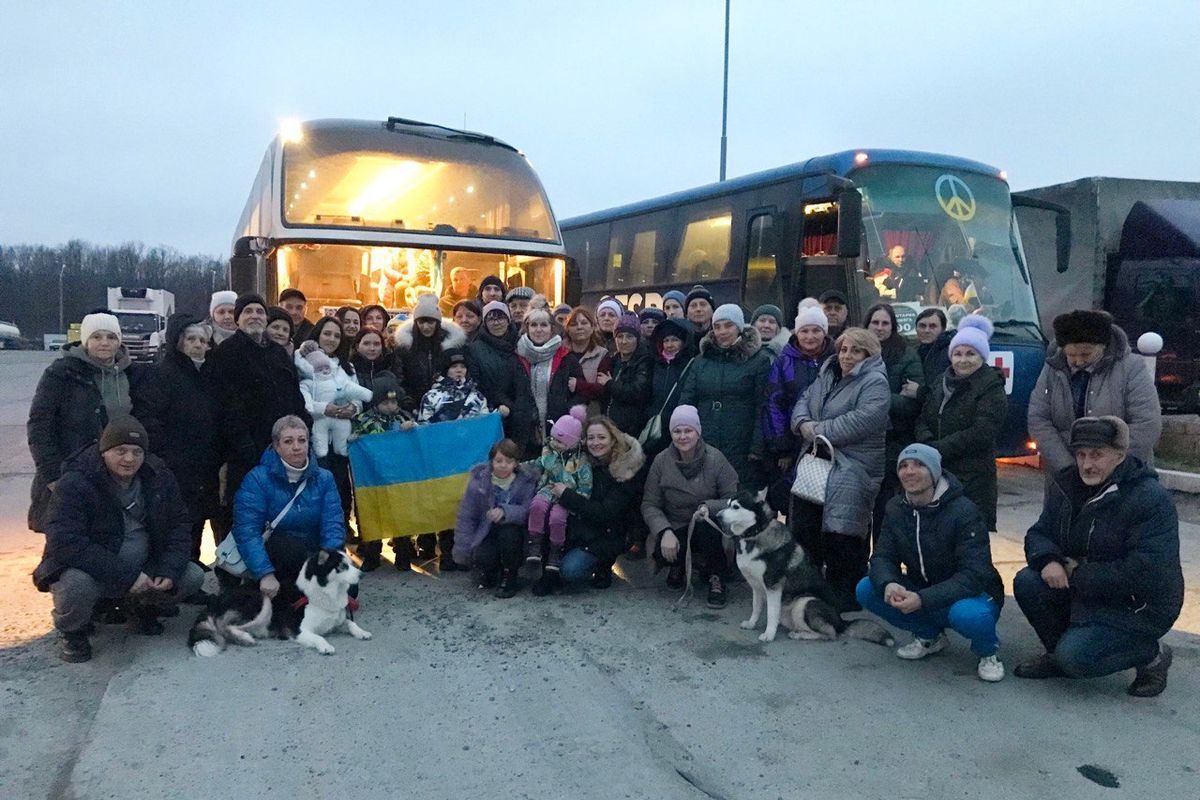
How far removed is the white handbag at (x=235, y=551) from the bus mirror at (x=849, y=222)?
5.60 m

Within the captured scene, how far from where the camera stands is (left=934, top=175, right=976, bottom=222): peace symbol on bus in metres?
9.23

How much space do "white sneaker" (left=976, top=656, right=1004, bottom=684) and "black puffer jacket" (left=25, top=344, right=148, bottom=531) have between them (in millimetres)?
4790

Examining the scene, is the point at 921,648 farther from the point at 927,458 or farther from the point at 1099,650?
the point at 927,458

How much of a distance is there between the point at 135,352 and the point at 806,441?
32086 millimetres

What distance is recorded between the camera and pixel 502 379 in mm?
6508

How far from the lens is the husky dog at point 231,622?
15.2ft

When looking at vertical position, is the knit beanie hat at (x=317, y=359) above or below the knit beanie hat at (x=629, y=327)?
below

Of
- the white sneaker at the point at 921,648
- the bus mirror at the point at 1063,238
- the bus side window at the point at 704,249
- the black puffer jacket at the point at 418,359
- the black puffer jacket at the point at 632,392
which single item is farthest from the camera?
the bus side window at the point at 704,249

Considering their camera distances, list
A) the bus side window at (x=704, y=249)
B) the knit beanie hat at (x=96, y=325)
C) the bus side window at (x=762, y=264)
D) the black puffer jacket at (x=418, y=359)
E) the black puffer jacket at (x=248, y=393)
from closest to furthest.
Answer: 1. the knit beanie hat at (x=96, y=325)
2. the black puffer jacket at (x=248, y=393)
3. the black puffer jacket at (x=418, y=359)
4. the bus side window at (x=762, y=264)
5. the bus side window at (x=704, y=249)

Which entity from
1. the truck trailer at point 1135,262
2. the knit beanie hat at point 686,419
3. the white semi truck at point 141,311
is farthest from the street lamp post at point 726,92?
the white semi truck at point 141,311

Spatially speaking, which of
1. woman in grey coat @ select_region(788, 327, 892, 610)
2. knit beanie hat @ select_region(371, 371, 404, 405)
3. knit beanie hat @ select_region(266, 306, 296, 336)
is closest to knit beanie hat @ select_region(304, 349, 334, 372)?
knit beanie hat @ select_region(266, 306, 296, 336)

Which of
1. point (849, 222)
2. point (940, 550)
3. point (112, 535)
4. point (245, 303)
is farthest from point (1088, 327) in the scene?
point (112, 535)

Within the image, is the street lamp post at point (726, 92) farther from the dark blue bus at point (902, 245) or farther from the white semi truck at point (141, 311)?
the white semi truck at point (141, 311)

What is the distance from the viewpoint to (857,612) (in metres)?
5.45
